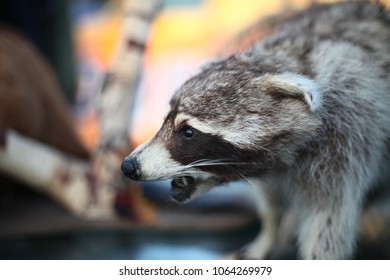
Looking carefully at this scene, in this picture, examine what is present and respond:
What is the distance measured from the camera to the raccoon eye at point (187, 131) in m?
1.55

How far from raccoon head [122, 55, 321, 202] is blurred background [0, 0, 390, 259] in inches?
8.7

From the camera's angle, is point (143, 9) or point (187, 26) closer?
point (143, 9)

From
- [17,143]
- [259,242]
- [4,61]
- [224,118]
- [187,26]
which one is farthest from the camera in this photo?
[187,26]

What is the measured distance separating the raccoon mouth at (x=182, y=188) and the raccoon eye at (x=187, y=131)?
151 millimetres

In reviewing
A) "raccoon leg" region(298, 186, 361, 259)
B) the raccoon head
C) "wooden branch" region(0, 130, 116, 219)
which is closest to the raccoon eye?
the raccoon head

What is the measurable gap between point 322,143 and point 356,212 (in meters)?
0.27

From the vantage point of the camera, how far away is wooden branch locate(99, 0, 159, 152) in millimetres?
2361

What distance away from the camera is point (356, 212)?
5.48 feet

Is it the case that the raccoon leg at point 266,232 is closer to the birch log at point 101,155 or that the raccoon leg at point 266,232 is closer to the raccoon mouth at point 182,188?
the raccoon mouth at point 182,188

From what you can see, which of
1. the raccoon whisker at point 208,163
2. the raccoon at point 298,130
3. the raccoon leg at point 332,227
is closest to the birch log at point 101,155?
the raccoon at point 298,130

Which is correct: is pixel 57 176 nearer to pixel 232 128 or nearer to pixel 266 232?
pixel 266 232
